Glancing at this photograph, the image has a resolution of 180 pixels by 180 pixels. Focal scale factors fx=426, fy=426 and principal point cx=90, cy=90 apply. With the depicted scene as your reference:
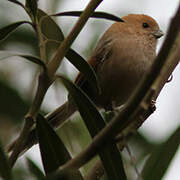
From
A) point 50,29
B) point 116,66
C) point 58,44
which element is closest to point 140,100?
point 58,44

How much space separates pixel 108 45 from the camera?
385 cm

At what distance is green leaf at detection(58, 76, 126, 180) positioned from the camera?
1.84 meters

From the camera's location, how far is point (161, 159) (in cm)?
200

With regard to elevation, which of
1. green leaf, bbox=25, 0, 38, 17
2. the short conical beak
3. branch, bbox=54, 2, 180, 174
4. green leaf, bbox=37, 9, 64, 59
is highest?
branch, bbox=54, 2, 180, 174

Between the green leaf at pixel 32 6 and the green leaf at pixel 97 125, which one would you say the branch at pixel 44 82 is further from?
the green leaf at pixel 32 6

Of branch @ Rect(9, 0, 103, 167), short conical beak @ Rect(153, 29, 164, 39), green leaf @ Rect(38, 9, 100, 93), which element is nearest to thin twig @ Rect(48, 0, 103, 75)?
branch @ Rect(9, 0, 103, 167)

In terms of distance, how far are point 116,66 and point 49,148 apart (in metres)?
1.83

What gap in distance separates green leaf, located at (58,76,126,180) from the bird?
1.40 meters

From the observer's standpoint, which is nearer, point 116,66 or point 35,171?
point 35,171

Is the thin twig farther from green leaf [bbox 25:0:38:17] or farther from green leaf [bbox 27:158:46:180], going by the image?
green leaf [bbox 27:158:46:180]

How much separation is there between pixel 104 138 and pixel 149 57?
2.74 metres

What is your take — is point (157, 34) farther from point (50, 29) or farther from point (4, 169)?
point (4, 169)

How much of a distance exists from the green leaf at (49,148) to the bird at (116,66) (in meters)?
1.46

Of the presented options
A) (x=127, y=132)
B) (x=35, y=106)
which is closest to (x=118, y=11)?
(x=35, y=106)
